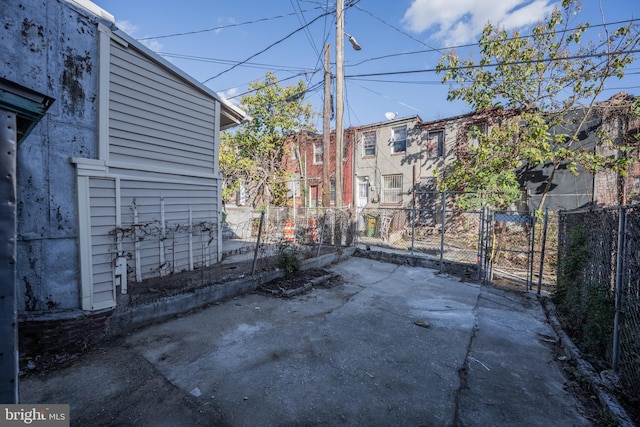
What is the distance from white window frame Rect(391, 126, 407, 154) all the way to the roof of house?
34.9ft

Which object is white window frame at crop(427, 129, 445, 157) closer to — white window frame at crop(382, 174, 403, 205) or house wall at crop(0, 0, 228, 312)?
white window frame at crop(382, 174, 403, 205)

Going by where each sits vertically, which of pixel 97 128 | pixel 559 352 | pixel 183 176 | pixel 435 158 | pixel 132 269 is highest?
pixel 435 158

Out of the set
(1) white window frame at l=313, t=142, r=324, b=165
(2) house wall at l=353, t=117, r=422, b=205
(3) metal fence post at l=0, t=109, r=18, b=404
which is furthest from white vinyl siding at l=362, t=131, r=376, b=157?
(3) metal fence post at l=0, t=109, r=18, b=404

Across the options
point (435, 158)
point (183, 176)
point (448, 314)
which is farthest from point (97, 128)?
point (435, 158)

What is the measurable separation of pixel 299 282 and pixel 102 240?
3689mm

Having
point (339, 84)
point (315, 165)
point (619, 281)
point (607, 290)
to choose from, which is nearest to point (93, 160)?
point (619, 281)

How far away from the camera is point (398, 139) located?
53.7 feet

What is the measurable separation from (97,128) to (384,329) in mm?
5158

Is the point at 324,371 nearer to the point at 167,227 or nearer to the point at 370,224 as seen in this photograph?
the point at 167,227

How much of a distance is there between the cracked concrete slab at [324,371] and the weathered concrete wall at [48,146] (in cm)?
107

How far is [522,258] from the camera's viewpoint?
934 cm

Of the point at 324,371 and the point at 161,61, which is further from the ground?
the point at 161,61

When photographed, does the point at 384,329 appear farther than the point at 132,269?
No

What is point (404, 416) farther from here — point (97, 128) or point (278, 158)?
point (278, 158)
